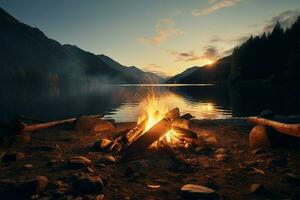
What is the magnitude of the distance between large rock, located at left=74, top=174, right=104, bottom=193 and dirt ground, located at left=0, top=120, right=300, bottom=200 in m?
0.08

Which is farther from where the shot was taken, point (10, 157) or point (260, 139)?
point (260, 139)

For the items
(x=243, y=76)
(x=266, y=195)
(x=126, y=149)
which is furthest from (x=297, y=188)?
(x=243, y=76)

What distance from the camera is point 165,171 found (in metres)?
8.73

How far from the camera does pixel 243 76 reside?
4365 inches

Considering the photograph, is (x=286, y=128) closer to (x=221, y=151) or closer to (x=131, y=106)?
(x=221, y=151)

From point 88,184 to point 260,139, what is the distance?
7622 millimetres

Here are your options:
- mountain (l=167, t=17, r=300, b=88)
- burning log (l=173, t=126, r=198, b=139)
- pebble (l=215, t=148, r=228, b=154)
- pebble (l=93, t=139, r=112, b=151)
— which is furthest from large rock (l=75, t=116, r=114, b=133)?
mountain (l=167, t=17, r=300, b=88)

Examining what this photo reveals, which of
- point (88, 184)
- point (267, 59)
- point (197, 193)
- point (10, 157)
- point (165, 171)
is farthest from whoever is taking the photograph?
point (267, 59)

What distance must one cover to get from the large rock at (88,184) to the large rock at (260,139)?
7095 mm

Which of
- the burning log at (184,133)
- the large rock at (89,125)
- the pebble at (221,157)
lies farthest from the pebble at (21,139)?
the pebble at (221,157)

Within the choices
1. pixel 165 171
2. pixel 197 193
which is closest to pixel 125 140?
pixel 165 171

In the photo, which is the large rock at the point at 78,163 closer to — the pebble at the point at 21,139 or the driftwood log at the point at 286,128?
the pebble at the point at 21,139

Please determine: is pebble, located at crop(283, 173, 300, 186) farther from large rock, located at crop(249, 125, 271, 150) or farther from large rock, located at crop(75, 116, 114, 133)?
large rock, located at crop(75, 116, 114, 133)

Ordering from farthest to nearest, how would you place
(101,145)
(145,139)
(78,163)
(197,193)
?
1. (101,145)
2. (145,139)
3. (78,163)
4. (197,193)
